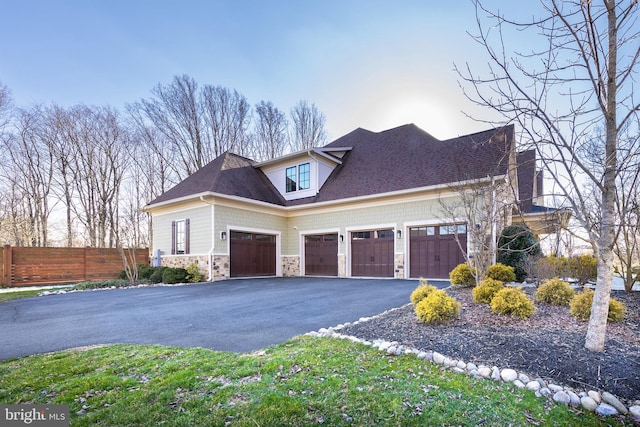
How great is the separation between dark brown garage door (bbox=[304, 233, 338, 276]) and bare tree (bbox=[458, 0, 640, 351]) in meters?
12.0

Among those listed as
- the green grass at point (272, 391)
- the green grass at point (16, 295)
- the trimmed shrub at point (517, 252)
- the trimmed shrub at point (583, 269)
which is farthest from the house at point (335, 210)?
the green grass at point (272, 391)

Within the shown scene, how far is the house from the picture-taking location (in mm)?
12742

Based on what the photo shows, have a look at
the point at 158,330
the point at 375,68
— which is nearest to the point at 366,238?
the point at 375,68

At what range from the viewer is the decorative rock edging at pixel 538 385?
263cm

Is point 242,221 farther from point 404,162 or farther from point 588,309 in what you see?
point 588,309

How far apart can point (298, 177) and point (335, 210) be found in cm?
299

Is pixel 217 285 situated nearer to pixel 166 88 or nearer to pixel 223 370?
pixel 223 370

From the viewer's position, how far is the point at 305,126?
2680 centimetres

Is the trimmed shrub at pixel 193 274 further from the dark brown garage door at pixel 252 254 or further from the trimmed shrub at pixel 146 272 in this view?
the trimmed shrub at pixel 146 272

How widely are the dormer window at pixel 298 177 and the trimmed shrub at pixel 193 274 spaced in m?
6.15

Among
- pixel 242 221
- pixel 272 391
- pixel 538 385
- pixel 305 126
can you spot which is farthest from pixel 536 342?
pixel 305 126

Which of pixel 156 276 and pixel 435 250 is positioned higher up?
pixel 435 250

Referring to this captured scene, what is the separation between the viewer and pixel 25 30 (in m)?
9.42

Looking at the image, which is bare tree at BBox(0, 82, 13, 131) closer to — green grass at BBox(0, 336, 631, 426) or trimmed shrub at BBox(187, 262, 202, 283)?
trimmed shrub at BBox(187, 262, 202, 283)
